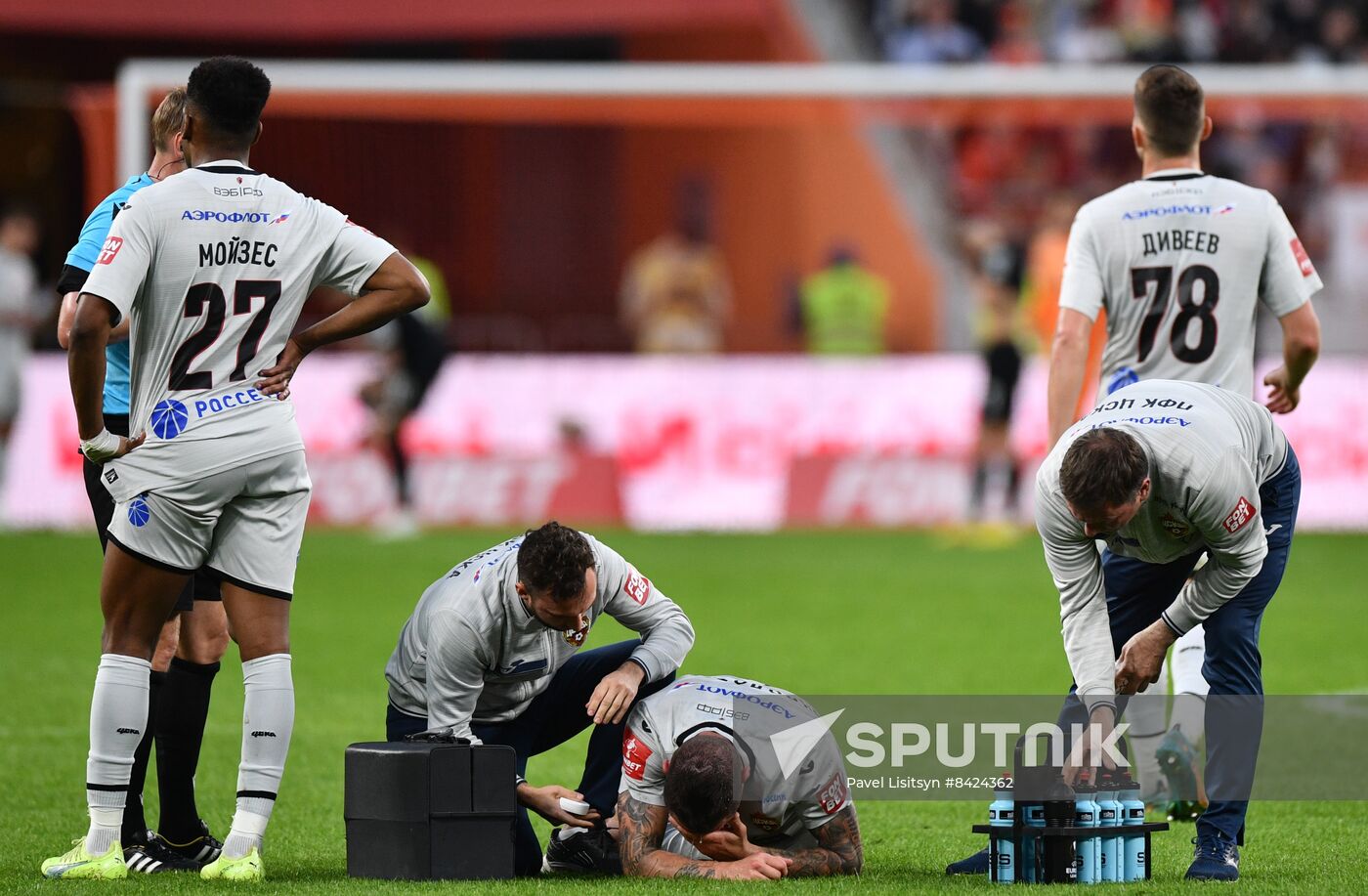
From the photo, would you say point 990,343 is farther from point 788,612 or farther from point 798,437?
point 788,612

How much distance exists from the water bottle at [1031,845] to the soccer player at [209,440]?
6.79 feet

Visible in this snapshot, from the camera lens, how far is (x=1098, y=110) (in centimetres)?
1761

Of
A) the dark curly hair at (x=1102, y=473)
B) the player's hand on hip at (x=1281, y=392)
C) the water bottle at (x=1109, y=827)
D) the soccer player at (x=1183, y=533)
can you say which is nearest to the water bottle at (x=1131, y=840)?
the water bottle at (x=1109, y=827)

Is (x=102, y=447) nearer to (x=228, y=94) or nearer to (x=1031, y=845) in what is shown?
(x=228, y=94)

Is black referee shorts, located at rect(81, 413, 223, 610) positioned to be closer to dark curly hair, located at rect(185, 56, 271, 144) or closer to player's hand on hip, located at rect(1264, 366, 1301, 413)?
dark curly hair, located at rect(185, 56, 271, 144)

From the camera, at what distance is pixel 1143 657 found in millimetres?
5434

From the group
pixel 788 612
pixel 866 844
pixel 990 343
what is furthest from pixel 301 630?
pixel 990 343

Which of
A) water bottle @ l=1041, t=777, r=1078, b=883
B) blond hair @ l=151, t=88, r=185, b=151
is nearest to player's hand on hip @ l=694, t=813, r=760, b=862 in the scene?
water bottle @ l=1041, t=777, r=1078, b=883

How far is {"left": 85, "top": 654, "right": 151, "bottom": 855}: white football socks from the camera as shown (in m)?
5.35

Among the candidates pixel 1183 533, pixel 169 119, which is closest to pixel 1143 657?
pixel 1183 533

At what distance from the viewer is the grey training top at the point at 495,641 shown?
5.54 metres

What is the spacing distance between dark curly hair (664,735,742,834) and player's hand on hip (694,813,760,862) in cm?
8

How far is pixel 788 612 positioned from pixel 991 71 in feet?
23.4

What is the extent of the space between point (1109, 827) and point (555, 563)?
166cm
